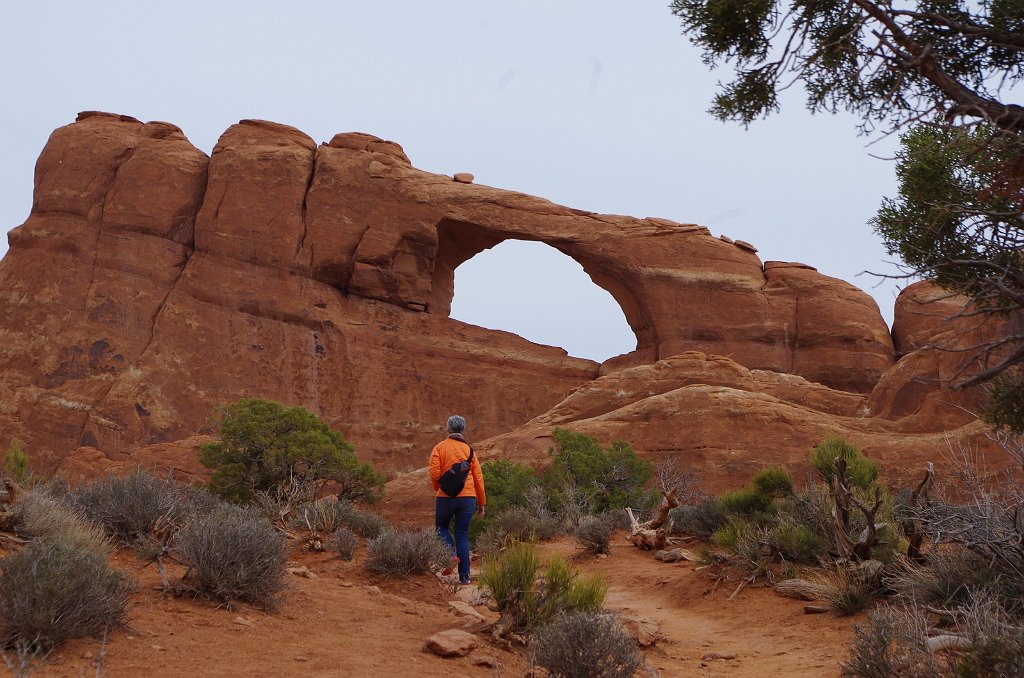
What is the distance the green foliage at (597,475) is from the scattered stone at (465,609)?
10719 millimetres

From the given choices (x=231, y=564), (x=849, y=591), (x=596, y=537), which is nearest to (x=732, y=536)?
(x=596, y=537)

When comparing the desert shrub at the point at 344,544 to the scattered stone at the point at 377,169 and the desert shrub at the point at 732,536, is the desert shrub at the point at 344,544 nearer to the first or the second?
the desert shrub at the point at 732,536

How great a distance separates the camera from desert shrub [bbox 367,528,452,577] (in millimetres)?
8766

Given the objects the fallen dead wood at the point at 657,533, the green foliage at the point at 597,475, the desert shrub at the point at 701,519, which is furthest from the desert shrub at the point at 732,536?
the green foliage at the point at 597,475

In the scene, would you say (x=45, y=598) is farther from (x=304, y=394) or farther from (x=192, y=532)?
(x=304, y=394)

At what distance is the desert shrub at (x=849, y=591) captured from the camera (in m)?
8.16

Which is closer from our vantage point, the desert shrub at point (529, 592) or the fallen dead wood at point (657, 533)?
the desert shrub at point (529, 592)

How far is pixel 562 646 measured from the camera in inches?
214

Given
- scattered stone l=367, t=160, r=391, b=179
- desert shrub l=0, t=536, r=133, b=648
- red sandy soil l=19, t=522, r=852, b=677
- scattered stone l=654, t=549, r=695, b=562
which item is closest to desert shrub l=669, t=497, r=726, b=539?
scattered stone l=654, t=549, r=695, b=562

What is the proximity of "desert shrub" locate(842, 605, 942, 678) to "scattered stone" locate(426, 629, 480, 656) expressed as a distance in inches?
101

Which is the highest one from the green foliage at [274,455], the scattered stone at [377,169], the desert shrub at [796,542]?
the scattered stone at [377,169]

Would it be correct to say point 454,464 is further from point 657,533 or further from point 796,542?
point 657,533

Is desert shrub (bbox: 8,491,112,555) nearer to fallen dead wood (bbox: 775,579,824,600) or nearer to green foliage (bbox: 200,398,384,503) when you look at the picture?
fallen dead wood (bbox: 775,579,824,600)

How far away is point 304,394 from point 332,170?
9.43 metres
